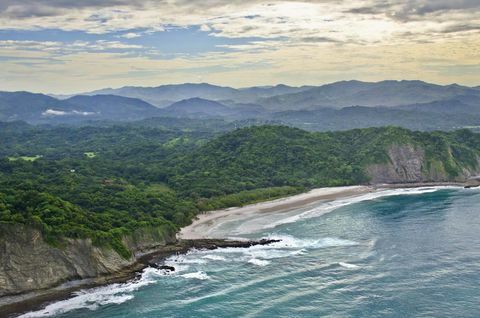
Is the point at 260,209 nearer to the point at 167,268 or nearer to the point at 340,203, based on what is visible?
the point at 340,203

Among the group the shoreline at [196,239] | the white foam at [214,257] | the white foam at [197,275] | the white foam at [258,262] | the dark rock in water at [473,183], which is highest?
the shoreline at [196,239]

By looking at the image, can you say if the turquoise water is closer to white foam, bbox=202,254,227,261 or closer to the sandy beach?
white foam, bbox=202,254,227,261

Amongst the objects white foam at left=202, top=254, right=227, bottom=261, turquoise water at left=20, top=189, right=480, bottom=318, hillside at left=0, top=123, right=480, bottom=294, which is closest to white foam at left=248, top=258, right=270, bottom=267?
turquoise water at left=20, top=189, right=480, bottom=318

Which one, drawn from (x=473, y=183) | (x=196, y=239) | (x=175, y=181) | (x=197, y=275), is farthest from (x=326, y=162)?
(x=197, y=275)

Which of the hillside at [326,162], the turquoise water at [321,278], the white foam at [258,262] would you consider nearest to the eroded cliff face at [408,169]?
the hillside at [326,162]

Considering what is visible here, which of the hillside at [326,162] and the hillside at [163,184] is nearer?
the hillside at [163,184]

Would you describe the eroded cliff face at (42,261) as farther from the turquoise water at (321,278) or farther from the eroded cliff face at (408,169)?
the eroded cliff face at (408,169)

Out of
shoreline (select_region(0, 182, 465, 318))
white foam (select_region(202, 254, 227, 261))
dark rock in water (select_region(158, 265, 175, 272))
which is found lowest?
white foam (select_region(202, 254, 227, 261))
